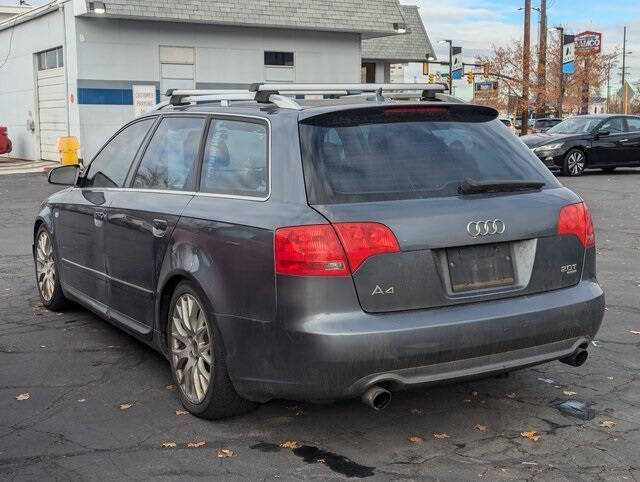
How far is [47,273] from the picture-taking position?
7.11m

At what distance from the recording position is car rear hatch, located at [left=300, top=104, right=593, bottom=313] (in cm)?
392

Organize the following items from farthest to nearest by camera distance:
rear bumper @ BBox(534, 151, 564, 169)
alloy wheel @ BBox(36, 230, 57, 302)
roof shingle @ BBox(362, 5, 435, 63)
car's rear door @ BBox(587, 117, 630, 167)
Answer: roof shingle @ BBox(362, 5, 435, 63) < car's rear door @ BBox(587, 117, 630, 167) < rear bumper @ BBox(534, 151, 564, 169) < alloy wheel @ BBox(36, 230, 57, 302)

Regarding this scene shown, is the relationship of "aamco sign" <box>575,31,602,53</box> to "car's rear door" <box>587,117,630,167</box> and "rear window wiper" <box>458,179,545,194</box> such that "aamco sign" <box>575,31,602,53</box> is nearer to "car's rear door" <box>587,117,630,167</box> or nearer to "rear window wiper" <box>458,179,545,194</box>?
"car's rear door" <box>587,117,630,167</box>

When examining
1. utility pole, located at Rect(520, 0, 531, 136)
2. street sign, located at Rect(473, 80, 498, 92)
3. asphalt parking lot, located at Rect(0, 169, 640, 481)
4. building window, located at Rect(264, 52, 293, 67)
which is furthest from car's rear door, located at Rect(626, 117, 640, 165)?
street sign, located at Rect(473, 80, 498, 92)

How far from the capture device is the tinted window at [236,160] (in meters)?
4.33

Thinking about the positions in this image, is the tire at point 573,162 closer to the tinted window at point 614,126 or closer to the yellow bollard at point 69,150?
the tinted window at point 614,126

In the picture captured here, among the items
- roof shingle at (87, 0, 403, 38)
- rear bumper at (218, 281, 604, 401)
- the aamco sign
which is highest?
the aamco sign

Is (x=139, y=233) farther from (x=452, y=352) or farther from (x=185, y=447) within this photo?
(x=452, y=352)

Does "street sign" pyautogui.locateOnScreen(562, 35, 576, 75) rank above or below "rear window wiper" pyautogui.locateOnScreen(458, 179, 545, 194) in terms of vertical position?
above

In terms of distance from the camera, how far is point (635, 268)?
905 cm

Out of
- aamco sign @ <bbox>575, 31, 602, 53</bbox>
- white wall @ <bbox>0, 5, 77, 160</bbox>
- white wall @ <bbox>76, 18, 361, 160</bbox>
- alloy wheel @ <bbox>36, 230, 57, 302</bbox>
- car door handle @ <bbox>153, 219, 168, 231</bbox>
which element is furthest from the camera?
aamco sign @ <bbox>575, 31, 602, 53</bbox>

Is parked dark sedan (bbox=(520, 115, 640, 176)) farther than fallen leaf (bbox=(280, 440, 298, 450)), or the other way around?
parked dark sedan (bbox=(520, 115, 640, 176))

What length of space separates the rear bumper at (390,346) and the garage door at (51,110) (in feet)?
78.5

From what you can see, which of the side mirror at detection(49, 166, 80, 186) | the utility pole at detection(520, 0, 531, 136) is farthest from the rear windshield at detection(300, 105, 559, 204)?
the utility pole at detection(520, 0, 531, 136)
